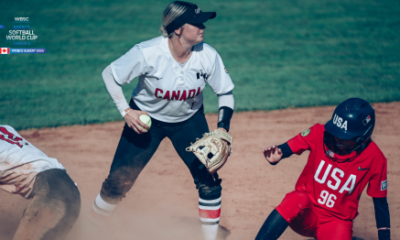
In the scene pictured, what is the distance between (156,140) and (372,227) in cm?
241

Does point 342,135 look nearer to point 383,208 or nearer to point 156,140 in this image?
point 383,208

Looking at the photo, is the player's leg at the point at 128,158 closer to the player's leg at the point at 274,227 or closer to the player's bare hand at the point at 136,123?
the player's bare hand at the point at 136,123

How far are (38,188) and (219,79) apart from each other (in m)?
1.77

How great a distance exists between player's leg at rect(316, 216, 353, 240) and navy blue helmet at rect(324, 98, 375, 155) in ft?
1.75

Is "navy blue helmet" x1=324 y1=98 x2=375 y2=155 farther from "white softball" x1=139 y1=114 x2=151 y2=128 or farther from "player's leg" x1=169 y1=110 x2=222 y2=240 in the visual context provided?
"white softball" x1=139 y1=114 x2=151 y2=128

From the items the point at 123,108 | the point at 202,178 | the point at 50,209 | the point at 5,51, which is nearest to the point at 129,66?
the point at 123,108

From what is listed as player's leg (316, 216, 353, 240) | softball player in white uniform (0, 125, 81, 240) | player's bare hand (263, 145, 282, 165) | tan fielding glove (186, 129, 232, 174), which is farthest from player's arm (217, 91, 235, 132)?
softball player in white uniform (0, 125, 81, 240)

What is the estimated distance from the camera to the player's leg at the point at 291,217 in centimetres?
283

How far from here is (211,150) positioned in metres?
3.22

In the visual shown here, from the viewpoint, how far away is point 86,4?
12.2 m

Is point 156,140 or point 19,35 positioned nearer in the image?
point 156,140

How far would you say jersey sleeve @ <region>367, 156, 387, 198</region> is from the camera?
109 inches

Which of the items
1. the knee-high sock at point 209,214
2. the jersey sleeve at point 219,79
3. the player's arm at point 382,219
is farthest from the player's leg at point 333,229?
the jersey sleeve at point 219,79

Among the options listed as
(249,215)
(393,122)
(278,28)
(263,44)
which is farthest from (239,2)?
(249,215)
